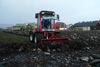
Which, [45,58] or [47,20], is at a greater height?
[47,20]

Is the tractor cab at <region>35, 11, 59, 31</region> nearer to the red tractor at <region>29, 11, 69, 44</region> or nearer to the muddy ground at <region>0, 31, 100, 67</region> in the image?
the red tractor at <region>29, 11, 69, 44</region>

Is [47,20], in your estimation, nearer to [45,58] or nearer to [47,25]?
[47,25]

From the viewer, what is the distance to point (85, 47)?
22.1 ft

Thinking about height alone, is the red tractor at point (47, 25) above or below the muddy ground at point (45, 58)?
above

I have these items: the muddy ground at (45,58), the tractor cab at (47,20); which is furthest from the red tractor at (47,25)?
the muddy ground at (45,58)

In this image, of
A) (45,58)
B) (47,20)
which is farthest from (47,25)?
(45,58)

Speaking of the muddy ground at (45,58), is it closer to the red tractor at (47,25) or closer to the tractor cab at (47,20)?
the red tractor at (47,25)

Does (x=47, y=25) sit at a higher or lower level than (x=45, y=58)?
higher

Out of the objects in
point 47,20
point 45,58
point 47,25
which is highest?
point 47,20

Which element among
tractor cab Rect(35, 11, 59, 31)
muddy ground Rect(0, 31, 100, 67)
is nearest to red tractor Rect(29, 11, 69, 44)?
tractor cab Rect(35, 11, 59, 31)

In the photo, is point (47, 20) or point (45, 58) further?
point (47, 20)

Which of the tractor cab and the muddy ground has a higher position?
the tractor cab

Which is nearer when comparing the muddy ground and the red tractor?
the muddy ground

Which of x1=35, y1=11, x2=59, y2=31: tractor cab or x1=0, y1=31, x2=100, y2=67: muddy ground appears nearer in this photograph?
x1=0, y1=31, x2=100, y2=67: muddy ground
